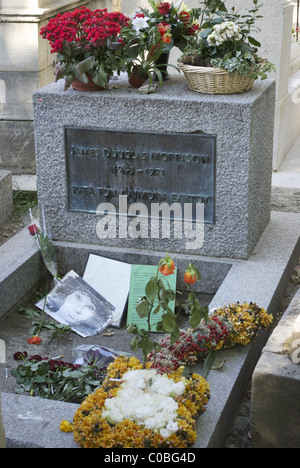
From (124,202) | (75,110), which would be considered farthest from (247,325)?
(75,110)

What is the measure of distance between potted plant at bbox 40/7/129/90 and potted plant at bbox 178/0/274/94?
45 centimetres

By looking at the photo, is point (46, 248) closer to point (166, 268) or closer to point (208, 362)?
point (208, 362)

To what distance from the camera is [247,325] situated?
147 inches

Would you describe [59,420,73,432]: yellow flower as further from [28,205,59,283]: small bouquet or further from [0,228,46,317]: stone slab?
[28,205,59,283]: small bouquet

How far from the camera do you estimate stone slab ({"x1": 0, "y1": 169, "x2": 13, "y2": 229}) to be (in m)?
5.97

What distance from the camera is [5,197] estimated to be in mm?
6031

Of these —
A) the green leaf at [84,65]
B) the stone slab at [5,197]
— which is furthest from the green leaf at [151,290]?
the stone slab at [5,197]

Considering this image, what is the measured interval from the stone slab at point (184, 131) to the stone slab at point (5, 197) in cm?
102

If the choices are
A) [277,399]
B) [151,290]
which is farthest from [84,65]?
[277,399]

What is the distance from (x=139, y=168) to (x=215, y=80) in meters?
0.77

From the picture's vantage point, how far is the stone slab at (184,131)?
448 centimetres
